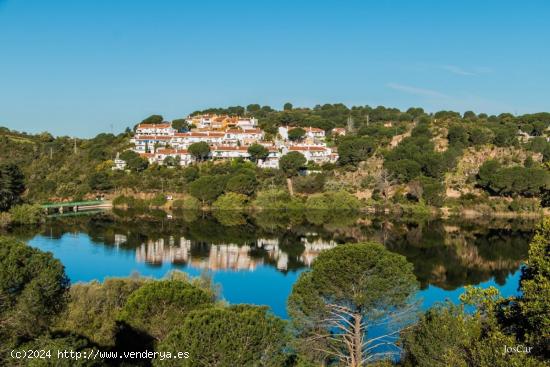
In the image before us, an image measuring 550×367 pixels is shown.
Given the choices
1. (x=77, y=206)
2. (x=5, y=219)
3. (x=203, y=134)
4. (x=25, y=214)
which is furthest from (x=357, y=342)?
(x=203, y=134)

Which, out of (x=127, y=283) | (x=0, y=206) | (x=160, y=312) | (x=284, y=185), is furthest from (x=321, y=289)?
(x=284, y=185)

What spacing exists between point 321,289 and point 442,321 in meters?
3.04

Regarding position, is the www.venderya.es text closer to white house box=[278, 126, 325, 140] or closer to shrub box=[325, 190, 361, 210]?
shrub box=[325, 190, 361, 210]

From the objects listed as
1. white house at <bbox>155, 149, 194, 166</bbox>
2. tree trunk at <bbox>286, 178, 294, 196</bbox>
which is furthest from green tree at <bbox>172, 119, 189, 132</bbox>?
tree trunk at <bbox>286, 178, 294, 196</bbox>

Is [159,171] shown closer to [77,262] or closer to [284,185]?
[284,185]

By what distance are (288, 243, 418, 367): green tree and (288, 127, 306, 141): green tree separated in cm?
6690

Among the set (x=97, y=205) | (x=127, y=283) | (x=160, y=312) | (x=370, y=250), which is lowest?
(x=97, y=205)

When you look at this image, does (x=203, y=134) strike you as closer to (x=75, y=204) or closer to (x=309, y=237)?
(x=75, y=204)

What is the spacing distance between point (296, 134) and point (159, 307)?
69.2 m

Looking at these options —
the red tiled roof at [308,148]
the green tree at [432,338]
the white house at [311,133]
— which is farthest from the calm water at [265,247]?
the white house at [311,133]

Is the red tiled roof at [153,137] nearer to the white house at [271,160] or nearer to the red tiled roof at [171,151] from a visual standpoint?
the red tiled roof at [171,151]

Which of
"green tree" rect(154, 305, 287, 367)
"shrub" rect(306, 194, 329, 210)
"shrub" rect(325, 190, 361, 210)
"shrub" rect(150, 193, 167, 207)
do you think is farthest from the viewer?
"shrub" rect(150, 193, 167, 207)

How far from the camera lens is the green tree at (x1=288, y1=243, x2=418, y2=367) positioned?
13047 mm

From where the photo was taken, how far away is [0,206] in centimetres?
4491
